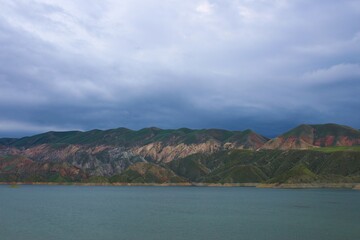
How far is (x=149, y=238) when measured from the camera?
66.1 meters

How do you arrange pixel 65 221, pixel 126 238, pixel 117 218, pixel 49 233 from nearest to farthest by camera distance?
pixel 126 238 < pixel 49 233 < pixel 65 221 < pixel 117 218

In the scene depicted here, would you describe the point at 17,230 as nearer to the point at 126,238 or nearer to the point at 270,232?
the point at 126,238

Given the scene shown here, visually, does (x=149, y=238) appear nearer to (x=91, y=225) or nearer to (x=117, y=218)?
(x=91, y=225)

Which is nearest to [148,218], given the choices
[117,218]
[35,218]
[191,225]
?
[117,218]

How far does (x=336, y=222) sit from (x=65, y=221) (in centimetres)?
5615

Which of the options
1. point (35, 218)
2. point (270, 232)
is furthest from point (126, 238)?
point (35, 218)

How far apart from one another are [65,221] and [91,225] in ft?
33.5

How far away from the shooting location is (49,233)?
70750 mm

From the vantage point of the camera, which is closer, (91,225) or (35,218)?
(91,225)

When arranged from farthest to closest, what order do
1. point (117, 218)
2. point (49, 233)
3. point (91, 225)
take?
1. point (117, 218)
2. point (91, 225)
3. point (49, 233)

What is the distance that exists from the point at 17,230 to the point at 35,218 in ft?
71.1

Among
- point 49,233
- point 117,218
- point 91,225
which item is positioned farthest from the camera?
point 117,218

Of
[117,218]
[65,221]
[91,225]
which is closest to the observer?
[91,225]

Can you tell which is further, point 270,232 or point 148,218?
point 148,218
